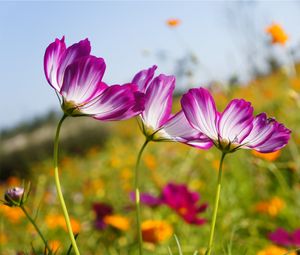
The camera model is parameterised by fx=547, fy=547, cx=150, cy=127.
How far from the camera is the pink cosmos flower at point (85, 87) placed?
1.62 ft

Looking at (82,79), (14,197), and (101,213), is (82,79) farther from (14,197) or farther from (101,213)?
(101,213)

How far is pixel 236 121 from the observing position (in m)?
0.51

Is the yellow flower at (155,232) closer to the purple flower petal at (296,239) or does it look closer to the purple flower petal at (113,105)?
the purple flower petal at (296,239)

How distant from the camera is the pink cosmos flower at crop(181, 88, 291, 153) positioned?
0.50 meters

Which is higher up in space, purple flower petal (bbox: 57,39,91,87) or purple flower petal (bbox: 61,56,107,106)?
purple flower petal (bbox: 57,39,91,87)

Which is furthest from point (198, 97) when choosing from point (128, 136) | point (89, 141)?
point (89, 141)

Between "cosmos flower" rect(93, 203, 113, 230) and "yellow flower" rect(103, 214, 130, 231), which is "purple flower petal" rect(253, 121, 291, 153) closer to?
"yellow flower" rect(103, 214, 130, 231)

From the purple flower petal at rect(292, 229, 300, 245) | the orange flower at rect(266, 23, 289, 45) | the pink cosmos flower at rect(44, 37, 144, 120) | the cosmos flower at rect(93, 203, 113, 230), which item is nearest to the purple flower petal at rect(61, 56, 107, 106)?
the pink cosmos flower at rect(44, 37, 144, 120)

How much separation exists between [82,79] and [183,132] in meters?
0.12

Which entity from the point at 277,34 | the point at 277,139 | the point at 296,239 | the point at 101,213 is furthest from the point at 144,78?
the point at 277,34

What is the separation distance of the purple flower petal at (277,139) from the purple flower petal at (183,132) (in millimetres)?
Answer: 62

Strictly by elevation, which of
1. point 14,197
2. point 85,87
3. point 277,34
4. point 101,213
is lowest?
point 101,213

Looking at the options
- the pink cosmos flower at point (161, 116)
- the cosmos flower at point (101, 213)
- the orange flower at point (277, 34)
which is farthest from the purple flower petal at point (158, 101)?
the orange flower at point (277, 34)

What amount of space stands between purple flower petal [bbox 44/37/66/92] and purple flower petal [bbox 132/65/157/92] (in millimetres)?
81
